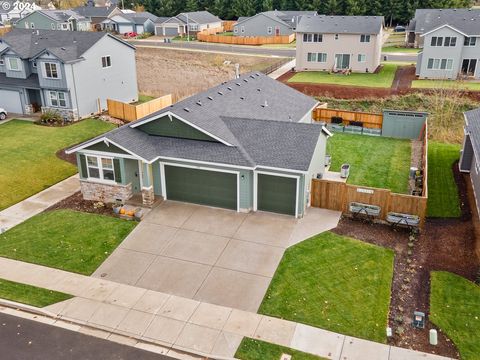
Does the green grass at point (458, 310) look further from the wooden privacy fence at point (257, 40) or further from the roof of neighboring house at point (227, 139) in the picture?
the wooden privacy fence at point (257, 40)

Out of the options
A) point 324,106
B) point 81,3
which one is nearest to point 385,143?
point 324,106

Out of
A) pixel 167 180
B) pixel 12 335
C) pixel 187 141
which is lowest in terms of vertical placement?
pixel 12 335

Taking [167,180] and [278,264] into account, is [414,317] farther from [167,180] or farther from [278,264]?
[167,180]

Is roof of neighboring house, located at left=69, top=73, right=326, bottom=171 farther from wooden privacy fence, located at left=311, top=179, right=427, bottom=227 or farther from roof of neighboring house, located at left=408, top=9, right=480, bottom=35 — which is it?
roof of neighboring house, located at left=408, top=9, right=480, bottom=35

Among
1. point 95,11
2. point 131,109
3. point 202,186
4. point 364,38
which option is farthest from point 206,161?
point 95,11

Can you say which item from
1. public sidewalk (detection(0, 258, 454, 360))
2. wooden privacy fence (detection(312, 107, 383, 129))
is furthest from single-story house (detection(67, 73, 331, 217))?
wooden privacy fence (detection(312, 107, 383, 129))

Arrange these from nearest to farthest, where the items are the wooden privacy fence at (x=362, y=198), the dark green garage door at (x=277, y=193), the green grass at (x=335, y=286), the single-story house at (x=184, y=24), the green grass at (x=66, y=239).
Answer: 1. the green grass at (x=335, y=286)
2. the green grass at (x=66, y=239)
3. the wooden privacy fence at (x=362, y=198)
4. the dark green garage door at (x=277, y=193)
5. the single-story house at (x=184, y=24)

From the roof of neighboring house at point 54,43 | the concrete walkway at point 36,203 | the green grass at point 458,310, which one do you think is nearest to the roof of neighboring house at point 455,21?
the roof of neighboring house at point 54,43
